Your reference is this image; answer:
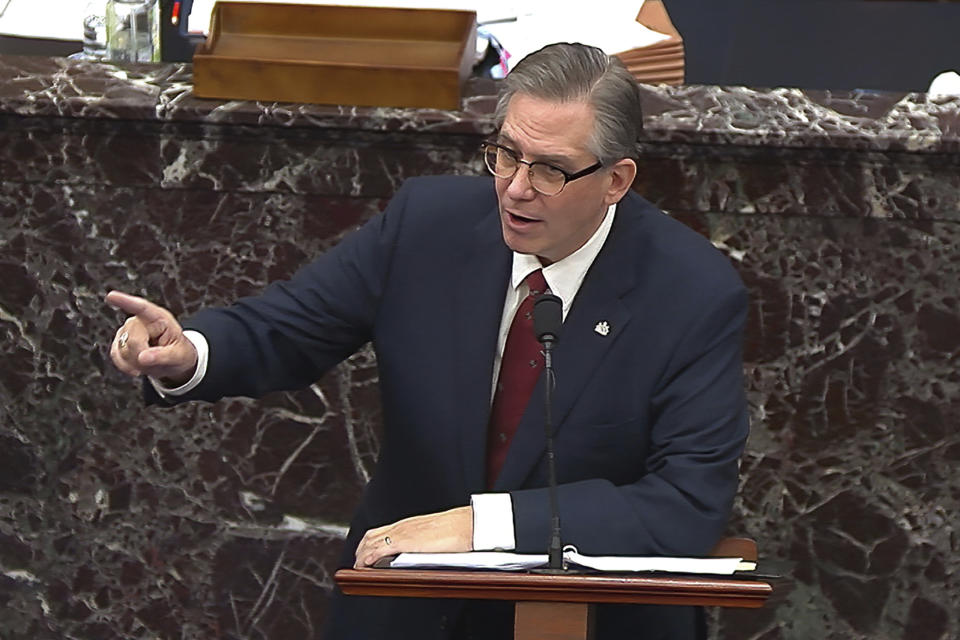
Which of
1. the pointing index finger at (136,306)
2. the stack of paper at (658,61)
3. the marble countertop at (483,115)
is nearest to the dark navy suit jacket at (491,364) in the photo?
the pointing index finger at (136,306)

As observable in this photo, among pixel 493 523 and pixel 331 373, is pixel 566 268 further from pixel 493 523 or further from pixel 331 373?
pixel 331 373

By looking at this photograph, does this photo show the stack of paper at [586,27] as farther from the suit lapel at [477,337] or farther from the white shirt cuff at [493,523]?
the white shirt cuff at [493,523]

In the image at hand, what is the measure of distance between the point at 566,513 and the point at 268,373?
0.51 metres

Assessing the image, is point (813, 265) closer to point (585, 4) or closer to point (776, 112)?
point (776, 112)

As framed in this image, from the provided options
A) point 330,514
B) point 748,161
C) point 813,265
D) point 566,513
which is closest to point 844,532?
point 813,265

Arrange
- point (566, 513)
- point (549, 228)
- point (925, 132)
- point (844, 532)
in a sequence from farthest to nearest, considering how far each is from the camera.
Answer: point (844, 532)
point (925, 132)
point (549, 228)
point (566, 513)

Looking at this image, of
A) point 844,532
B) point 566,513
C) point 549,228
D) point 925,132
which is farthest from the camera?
point 844,532

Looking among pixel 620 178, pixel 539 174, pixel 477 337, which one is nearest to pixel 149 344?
pixel 477 337

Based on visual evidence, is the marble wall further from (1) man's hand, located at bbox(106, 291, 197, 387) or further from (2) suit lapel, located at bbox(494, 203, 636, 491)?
(1) man's hand, located at bbox(106, 291, 197, 387)

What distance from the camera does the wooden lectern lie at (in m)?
1.81

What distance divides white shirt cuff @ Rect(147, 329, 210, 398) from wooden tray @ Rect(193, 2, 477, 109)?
73cm

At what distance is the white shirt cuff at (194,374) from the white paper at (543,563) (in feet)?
1.56

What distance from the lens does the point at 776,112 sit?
9.55 feet

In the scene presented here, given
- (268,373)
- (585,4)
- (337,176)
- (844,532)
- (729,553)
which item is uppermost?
(585,4)
